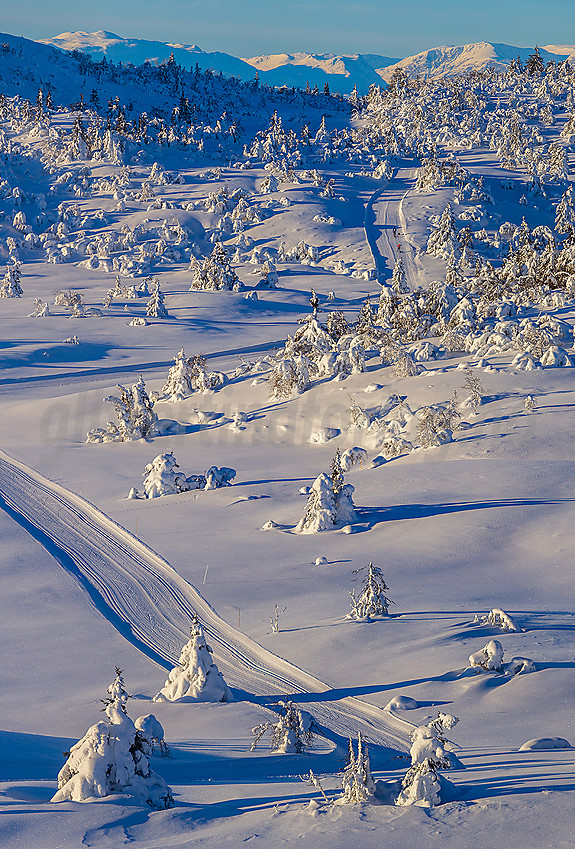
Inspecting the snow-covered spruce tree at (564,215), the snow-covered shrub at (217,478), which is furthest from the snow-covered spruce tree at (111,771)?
the snow-covered spruce tree at (564,215)

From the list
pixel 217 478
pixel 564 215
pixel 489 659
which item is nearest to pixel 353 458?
pixel 217 478

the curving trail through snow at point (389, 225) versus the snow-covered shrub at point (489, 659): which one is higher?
the curving trail through snow at point (389, 225)

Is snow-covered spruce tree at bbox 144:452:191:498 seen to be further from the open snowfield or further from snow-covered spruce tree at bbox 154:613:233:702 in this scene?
snow-covered spruce tree at bbox 154:613:233:702

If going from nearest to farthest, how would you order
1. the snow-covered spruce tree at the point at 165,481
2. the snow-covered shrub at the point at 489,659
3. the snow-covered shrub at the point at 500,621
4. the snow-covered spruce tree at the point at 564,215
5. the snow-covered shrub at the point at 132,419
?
the snow-covered shrub at the point at 489,659
the snow-covered shrub at the point at 500,621
the snow-covered spruce tree at the point at 165,481
the snow-covered shrub at the point at 132,419
the snow-covered spruce tree at the point at 564,215

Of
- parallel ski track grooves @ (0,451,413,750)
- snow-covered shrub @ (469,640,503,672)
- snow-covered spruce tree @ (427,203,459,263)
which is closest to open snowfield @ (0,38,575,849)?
parallel ski track grooves @ (0,451,413,750)

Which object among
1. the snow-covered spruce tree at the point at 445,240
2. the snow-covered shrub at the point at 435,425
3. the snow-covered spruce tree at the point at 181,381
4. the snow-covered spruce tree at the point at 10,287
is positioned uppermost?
the snow-covered spruce tree at the point at 445,240

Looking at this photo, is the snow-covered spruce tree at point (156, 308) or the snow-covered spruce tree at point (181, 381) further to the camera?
the snow-covered spruce tree at point (156, 308)

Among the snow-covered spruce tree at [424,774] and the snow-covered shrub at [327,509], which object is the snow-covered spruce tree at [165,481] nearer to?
the snow-covered shrub at [327,509]
